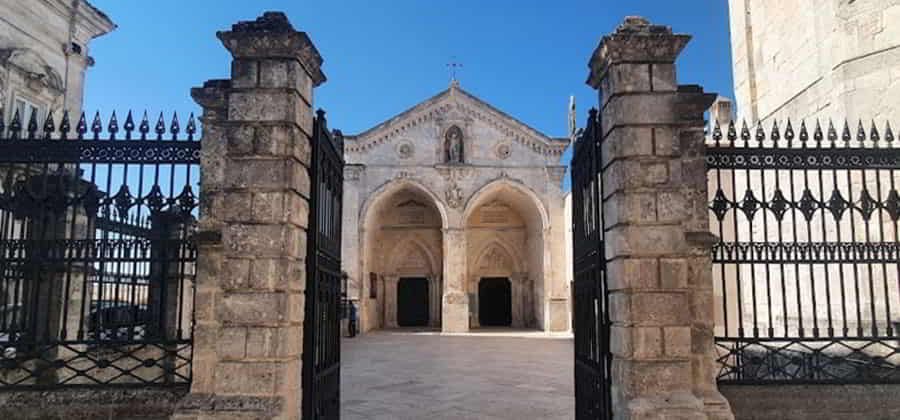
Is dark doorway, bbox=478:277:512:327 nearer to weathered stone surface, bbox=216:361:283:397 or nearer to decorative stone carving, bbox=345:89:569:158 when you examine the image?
decorative stone carving, bbox=345:89:569:158

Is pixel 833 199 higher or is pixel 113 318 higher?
pixel 833 199

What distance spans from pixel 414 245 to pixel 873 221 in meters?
21.2

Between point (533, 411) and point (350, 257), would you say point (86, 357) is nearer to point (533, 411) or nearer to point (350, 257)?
point (533, 411)

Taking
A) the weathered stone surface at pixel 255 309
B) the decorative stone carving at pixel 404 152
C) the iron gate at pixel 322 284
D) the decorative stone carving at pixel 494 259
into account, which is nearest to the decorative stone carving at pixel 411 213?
the decorative stone carving at pixel 404 152

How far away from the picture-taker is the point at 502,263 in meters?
27.7

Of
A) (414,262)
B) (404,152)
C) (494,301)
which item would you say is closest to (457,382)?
(404,152)

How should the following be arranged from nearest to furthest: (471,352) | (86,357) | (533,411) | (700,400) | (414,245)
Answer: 1. (700,400)
2. (86,357)
3. (533,411)
4. (471,352)
5. (414,245)

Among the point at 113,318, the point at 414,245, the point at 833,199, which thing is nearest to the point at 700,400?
the point at 833,199

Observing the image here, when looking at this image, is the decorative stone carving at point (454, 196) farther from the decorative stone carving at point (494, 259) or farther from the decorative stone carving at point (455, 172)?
the decorative stone carving at point (494, 259)

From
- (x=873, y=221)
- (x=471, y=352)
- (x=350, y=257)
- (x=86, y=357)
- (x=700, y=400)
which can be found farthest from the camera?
(x=350, y=257)

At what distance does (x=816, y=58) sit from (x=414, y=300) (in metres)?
21.3

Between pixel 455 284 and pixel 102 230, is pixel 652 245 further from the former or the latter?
pixel 455 284

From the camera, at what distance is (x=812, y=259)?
4.99 meters

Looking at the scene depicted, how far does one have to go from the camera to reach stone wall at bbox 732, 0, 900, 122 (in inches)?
309
